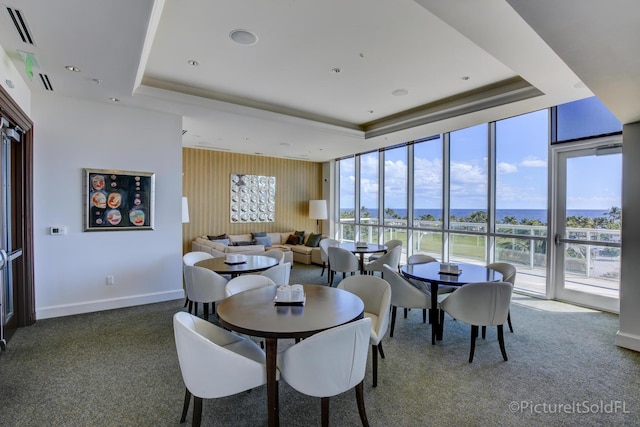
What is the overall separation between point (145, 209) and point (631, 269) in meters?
5.80

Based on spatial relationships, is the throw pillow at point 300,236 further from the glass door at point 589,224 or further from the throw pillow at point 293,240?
the glass door at point 589,224

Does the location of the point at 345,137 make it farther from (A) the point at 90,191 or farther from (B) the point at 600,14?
(B) the point at 600,14

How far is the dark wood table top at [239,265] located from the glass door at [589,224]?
4.32 meters

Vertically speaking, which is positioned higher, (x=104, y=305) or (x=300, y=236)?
(x=300, y=236)

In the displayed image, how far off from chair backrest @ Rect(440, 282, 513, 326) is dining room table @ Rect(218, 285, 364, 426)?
1192 mm

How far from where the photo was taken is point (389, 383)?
250 cm

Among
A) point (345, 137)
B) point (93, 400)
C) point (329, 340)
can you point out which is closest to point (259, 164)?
point (345, 137)

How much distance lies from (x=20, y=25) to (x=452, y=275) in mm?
4286

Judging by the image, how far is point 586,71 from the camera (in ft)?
6.91

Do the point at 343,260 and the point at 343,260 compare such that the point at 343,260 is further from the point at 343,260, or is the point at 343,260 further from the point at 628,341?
the point at 628,341

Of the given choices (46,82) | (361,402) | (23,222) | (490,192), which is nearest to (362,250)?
(490,192)

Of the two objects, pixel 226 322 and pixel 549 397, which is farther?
pixel 549 397

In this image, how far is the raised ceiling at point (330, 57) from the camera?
2041 mm

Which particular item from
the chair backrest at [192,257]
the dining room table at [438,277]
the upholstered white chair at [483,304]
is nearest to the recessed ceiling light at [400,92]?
the dining room table at [438,277]
